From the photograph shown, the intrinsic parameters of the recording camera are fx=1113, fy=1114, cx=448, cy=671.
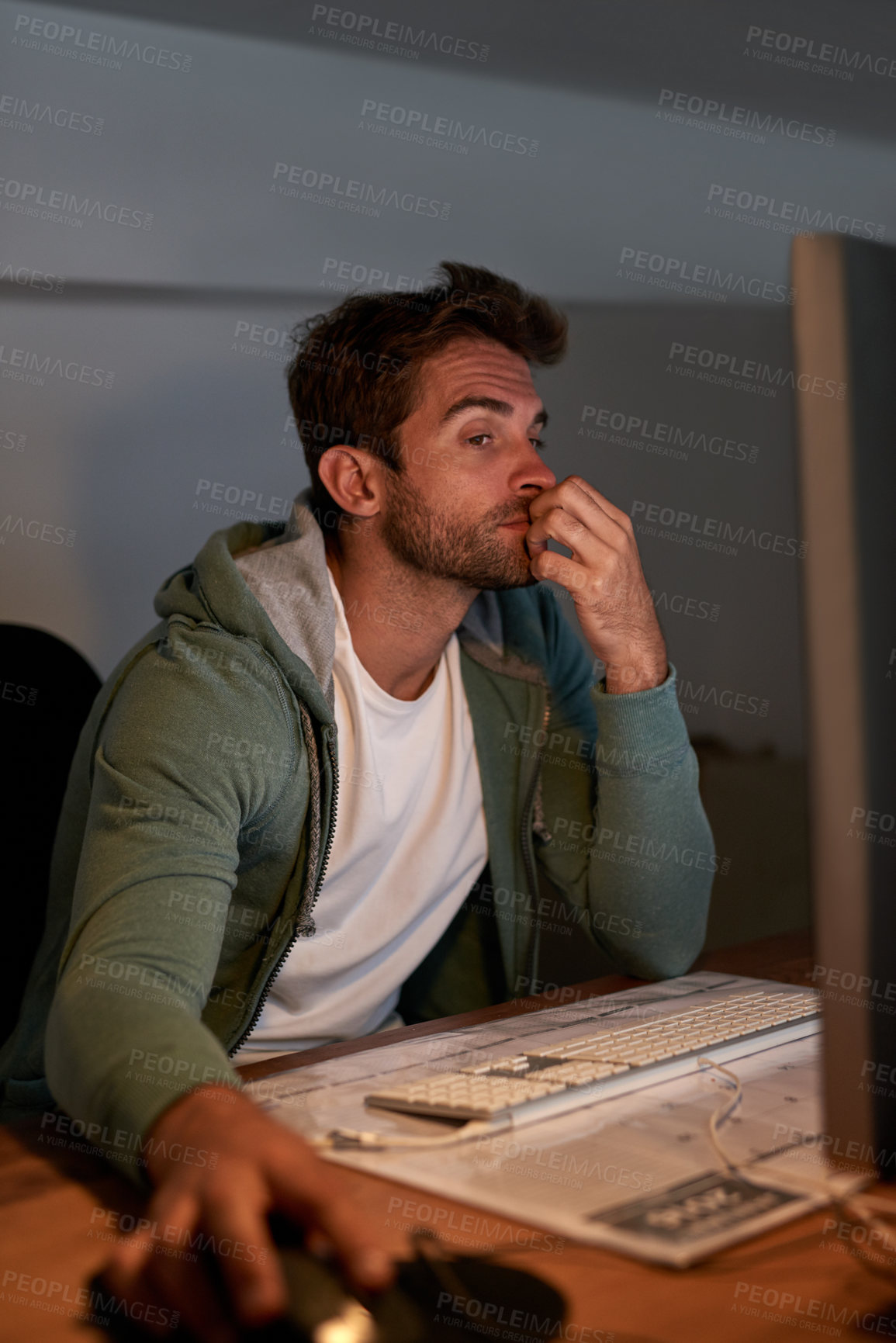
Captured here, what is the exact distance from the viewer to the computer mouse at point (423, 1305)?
53cm

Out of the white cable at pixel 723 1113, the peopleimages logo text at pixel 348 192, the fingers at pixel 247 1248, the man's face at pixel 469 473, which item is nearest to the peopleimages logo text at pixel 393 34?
the peopleimages logo text at pixel 348 192

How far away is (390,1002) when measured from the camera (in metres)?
1.52

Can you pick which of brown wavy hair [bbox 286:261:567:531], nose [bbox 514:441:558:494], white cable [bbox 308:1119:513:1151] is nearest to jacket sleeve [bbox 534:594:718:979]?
nose [bbox 514:441:558:494]

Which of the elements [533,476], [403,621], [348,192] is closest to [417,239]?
[348,192]

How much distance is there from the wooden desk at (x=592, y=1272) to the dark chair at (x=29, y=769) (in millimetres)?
692

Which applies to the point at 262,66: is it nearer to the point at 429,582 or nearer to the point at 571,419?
the point at 571,419

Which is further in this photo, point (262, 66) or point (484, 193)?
point (484, 193)

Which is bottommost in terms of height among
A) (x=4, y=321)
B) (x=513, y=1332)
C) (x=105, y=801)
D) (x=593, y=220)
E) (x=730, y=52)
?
(x=513, y=1332)

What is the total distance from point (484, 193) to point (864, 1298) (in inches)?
85.5

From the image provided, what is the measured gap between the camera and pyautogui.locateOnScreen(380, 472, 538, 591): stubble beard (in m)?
1.55

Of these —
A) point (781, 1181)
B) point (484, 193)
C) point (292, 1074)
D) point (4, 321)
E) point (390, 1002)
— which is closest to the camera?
point (781, 1181)

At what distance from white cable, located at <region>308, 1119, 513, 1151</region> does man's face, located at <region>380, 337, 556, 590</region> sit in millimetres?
871

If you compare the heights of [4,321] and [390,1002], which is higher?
[4,321]

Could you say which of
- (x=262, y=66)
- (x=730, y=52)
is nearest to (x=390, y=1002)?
(x=262, y=66)
